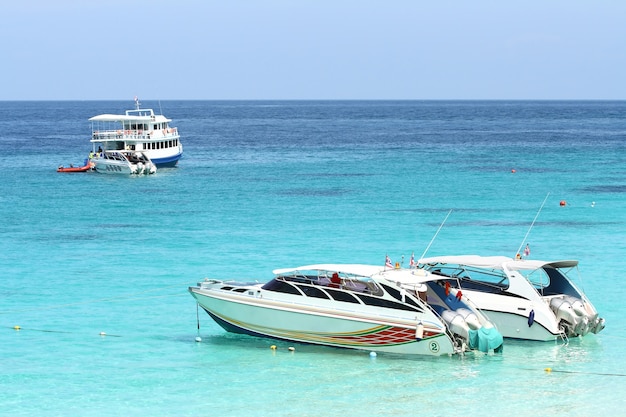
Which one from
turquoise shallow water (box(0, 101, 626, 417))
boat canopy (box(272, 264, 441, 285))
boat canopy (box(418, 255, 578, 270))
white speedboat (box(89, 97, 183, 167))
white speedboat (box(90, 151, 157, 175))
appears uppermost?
white speedboat (box(89, 97, 183, 167))

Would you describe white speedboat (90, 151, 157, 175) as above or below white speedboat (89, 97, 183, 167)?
below

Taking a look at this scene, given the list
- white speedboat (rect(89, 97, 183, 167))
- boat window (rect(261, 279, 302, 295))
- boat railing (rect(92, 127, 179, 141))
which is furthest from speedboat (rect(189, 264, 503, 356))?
boat railing (rect(92, 127, 179, 141))

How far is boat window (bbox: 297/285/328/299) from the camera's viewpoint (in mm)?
28609

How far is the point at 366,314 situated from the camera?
28078 mm

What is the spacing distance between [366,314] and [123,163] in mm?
59219

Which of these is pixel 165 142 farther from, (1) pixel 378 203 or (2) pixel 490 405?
(2) pixel 490 405

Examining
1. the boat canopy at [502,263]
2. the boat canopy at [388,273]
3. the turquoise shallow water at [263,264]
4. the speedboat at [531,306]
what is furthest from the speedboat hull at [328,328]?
the boat canopy at [502,263]

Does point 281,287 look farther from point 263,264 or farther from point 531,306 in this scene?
point 263,264

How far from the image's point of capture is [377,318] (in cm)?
2794

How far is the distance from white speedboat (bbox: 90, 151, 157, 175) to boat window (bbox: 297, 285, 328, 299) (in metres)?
56.8

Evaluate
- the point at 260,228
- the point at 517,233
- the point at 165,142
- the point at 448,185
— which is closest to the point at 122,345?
the point at 260,228

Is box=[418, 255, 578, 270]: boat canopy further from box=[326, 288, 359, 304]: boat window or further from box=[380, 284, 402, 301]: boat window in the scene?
box=[326, 288, 359, 304]: boat window

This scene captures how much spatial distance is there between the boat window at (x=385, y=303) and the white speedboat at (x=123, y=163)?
5789 centimetres

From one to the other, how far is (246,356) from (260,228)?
23.8 metres
